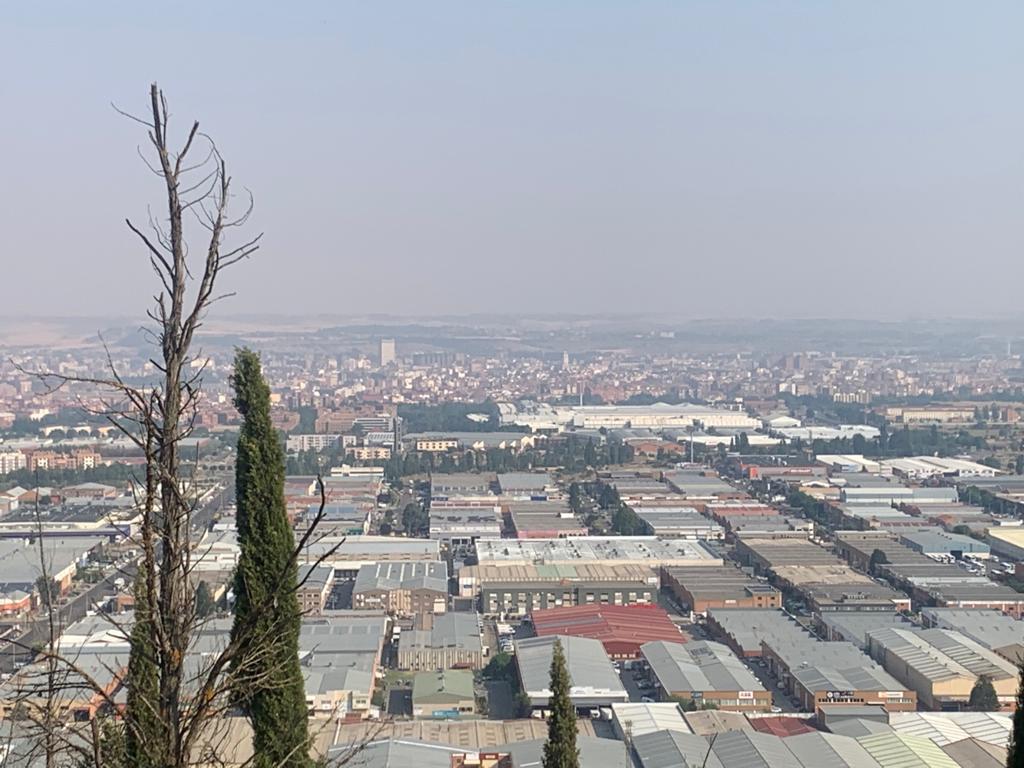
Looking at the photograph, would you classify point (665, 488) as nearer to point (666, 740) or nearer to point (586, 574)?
point (586, 574)

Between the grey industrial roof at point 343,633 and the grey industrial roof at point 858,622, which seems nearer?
the grey industrial roof at point 343,633

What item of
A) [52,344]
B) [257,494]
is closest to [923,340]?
[52,344]

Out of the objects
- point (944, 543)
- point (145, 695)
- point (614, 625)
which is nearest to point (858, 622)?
point (614, 625)

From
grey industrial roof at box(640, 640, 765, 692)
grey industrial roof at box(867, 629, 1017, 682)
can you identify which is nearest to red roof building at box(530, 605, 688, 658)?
grey industrial roof at box(640, 640, 765, 692)

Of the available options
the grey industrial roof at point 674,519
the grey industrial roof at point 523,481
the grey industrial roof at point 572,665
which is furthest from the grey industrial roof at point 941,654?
the grey industrial roof at point 523,481

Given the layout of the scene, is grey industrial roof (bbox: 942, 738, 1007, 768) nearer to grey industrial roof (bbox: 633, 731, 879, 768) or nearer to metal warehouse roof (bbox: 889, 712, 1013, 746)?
metal warehouse roof (bbox: 889, 712, 1013, 746)

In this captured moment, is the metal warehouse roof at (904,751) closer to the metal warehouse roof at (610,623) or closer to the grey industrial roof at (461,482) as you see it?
the metal warehouse roof at (610,623)
